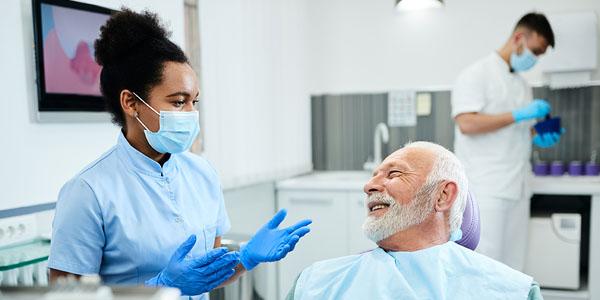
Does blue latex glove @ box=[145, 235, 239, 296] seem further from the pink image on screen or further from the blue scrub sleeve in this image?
the pink image on screen

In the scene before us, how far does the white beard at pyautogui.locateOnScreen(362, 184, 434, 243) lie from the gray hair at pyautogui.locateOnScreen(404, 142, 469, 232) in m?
0.04

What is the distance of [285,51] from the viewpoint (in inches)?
124

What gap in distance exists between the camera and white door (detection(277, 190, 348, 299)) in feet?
9.85

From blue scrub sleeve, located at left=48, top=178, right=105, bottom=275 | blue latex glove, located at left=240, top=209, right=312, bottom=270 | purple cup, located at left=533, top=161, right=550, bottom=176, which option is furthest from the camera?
purple cup, located at left=533, top=161, right=550, bottom=176

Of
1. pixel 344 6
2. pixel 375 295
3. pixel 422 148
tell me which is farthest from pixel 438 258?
pixel 344 6

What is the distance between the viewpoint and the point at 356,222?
295cm

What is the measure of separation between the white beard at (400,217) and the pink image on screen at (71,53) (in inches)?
44.3

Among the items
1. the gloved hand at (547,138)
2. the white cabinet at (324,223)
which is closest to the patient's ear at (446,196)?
the white cabinet at (324,223)

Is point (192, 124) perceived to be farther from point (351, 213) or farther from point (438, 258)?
point (351, 213)

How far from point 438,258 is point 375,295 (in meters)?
0.19

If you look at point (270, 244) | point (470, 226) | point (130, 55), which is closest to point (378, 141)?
point (470, 226)

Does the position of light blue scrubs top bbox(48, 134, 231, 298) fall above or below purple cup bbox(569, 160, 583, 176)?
above

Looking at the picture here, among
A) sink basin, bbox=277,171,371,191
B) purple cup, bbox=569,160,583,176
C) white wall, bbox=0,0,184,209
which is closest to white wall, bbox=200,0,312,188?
sink basin, bbox=277,171,371,191

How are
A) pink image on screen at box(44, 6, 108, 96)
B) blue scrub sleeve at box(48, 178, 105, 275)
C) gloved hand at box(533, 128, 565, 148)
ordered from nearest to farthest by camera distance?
blue scrub sleeve at box(48, 178, 105, 275) < pink image on screen at box(44, 6, 108, 96) < gloved hand at box(533, 128, 565, 148)
